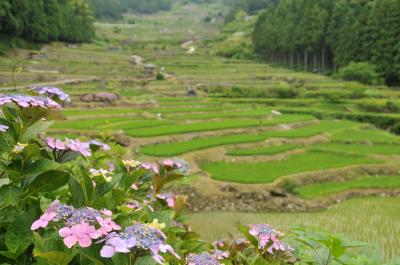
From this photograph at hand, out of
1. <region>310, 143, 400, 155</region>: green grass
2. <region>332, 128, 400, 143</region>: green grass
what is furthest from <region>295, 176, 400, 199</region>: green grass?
<region>332, 128, 400, 143</region>: green grass

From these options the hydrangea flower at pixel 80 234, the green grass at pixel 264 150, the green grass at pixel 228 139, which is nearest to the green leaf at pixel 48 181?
the hydrangea flower at pixel 80 234

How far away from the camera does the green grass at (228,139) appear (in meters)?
17.9

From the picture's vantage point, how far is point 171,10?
609 feet

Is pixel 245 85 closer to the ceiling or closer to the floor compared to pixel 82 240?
closer to the floor

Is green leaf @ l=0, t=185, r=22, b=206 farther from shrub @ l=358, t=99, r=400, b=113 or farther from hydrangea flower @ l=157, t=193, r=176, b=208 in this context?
shrub @ l=358, t=99, r=400, b=113

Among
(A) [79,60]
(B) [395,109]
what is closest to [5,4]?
(A) [79,60]

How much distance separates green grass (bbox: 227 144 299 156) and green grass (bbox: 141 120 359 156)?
0.88m

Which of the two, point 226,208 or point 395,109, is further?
point 395,109

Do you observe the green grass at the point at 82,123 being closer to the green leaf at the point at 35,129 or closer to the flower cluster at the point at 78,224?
the green leaf at the point at 35,129

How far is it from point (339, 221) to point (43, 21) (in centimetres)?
4880

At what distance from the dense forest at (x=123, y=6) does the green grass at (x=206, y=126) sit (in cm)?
11144

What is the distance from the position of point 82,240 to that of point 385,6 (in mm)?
51302

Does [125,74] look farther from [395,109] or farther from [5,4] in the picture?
[395,109]

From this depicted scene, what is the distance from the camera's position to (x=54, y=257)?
160cm
